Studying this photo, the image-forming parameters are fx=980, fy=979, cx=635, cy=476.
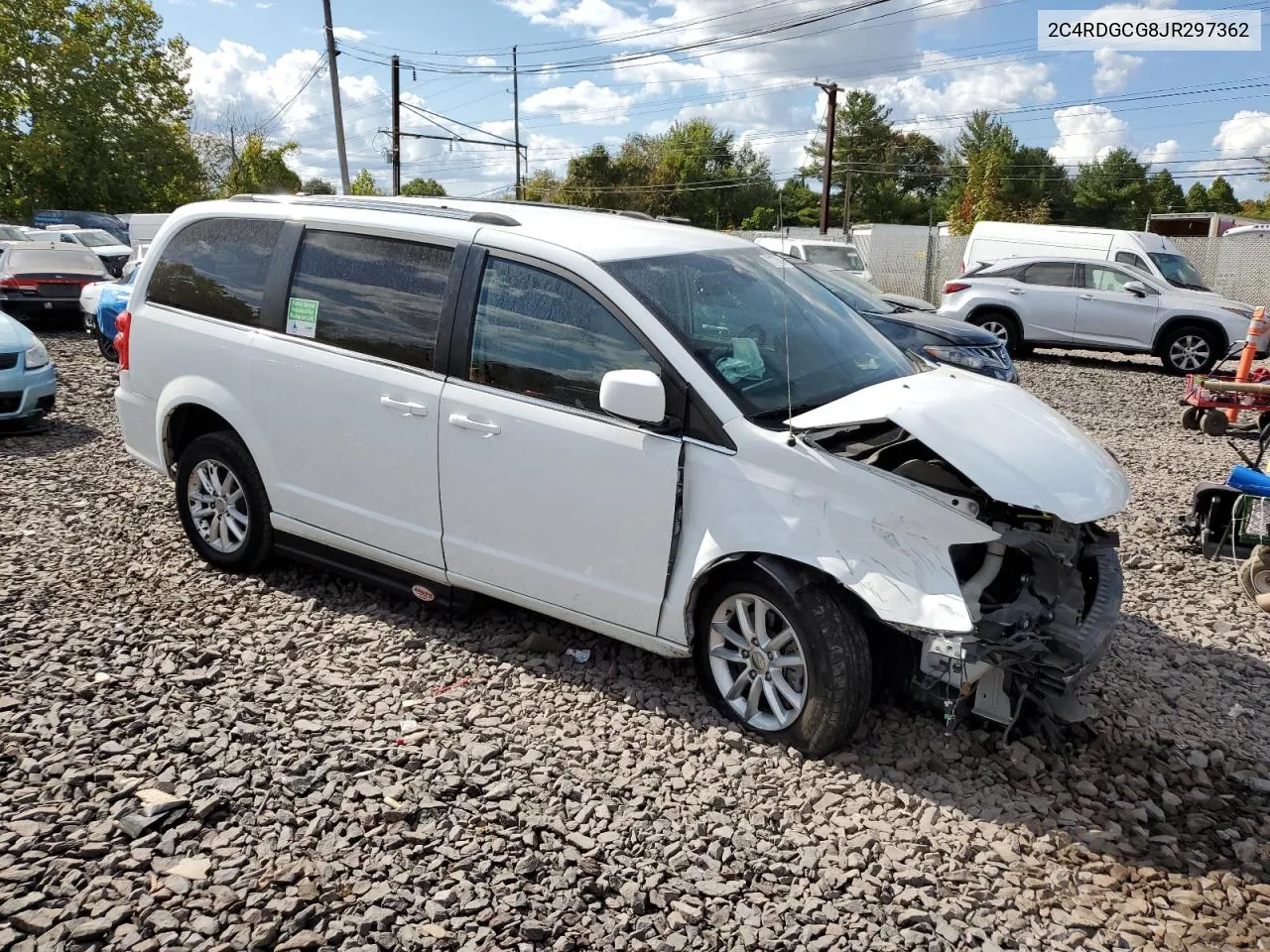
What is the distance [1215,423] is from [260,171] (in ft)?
154

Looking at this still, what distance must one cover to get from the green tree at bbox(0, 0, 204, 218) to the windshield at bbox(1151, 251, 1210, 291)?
4053 cm

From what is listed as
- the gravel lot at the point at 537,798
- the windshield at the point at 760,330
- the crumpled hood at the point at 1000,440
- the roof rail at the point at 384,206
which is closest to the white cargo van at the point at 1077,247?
the windshield at the point at 760,330

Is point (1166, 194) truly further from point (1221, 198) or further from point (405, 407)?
point (405, 407)

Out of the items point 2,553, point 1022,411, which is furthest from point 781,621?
point 2,553

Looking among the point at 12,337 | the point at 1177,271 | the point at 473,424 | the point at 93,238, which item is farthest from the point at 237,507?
the point at 93,238

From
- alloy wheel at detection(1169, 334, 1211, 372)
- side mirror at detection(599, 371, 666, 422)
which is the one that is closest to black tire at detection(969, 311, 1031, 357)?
alloy wheel at detection(1169, 334, 1211, 372)

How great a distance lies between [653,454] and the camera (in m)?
3.72

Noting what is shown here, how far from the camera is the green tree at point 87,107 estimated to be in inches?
1587

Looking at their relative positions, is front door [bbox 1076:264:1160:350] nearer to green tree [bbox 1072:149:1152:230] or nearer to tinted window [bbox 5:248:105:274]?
tinted window [bbox 5:248:105:274]

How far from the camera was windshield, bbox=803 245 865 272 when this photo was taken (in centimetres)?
1869

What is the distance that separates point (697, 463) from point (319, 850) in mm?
1840

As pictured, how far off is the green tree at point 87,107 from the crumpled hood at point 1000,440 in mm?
45922

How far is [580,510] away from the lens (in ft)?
12.8

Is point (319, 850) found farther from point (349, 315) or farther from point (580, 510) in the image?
point (349, 315)
